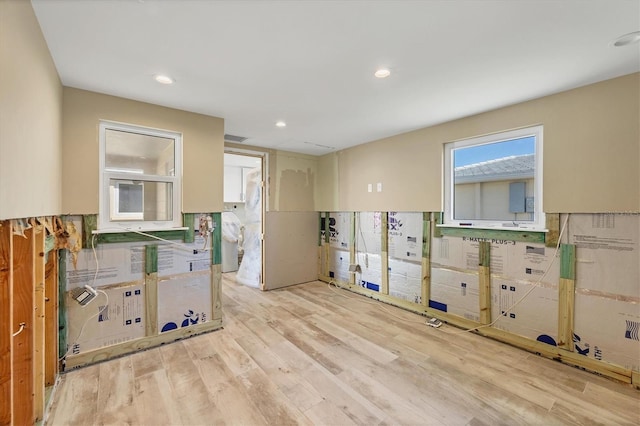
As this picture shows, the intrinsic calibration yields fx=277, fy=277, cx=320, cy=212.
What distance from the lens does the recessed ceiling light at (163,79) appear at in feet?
7.20

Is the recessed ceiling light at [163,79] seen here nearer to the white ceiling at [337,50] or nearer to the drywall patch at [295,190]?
the white ceiling at [337,50]

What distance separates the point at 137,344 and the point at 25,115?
220cm

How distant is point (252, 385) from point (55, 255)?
192cm

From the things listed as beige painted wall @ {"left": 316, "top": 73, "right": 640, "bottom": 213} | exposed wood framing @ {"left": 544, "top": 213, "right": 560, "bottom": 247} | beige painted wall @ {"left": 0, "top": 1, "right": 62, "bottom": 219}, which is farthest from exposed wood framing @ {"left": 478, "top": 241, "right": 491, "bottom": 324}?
beige painted wall @ {"left": 0, "top": 1, "right": 62, "bottom": 219}

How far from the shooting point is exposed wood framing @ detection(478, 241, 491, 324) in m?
2.98

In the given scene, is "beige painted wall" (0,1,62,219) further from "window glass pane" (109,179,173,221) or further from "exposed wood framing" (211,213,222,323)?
"exposed wood framing" (211,213,222,323)

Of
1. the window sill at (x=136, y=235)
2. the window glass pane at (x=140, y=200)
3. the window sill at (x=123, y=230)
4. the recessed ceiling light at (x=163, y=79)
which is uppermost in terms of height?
the recessed ceiling light at (x=163, y=79)

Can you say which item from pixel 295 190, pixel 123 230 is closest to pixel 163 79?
pixel 123 230

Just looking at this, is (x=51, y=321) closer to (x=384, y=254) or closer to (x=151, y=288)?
(x=151, y=288)

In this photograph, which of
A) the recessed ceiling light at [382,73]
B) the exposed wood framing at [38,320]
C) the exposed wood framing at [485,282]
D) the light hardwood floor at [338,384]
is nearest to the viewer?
the exposed wood framing at [38,320]

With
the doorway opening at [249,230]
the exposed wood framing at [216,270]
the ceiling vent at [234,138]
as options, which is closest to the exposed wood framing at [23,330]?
the exposed wood framing at [216,270]

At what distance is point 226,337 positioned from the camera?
2.97 m

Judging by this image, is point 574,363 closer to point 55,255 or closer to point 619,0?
point 619,0

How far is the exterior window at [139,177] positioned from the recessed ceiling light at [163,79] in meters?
0.71
